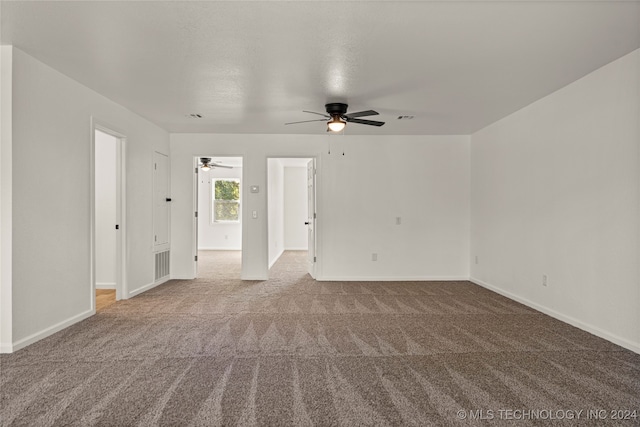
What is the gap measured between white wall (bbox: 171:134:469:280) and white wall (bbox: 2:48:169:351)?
7.31 ft

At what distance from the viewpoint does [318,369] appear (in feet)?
8.73

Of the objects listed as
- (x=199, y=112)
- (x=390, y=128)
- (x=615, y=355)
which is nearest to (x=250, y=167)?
(x=199, y=112)

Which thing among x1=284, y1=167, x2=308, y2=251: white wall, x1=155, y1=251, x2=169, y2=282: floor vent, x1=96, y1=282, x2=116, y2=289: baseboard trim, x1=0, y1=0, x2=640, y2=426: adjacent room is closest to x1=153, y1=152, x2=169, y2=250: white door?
x1=0, y1=0, x2=640, y2=426: adjacent room

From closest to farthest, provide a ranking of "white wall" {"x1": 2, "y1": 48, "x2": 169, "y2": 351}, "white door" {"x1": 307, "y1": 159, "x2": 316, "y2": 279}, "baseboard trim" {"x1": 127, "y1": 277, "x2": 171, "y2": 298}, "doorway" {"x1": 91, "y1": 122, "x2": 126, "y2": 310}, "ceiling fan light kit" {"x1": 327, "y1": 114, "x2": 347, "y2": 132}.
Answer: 1. "white wall" {"x1": 2, "y1": 48, "x2": 169, "y2": 351}
2. "ceiling fan light kit" {"x1": 327, "y1": 114, "x2": 347, "y2": 132}
3. "baseboard trim" {"x1": 127, "y1": 277, "x2": 171, "y2": 298}
4. "doorway" {"x1": 91, "y1": 122, "x2": 126, "y2": 310}
5. "white door" {"x1": 307, "y1": 159, "x2": 316, "y2": 279}

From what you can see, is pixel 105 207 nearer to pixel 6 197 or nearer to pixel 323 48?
pixel 6 197

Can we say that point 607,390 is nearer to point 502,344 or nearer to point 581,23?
point 502,344

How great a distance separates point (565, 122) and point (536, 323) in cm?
227

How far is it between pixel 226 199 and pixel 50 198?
306 inches

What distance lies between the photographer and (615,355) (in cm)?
291

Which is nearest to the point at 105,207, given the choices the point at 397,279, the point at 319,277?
the point at 319,277

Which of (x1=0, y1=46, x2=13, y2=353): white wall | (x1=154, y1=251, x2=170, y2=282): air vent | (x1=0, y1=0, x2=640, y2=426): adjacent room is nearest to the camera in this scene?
(x1=0, y1=0, x2=640, y2=426): adjacent room

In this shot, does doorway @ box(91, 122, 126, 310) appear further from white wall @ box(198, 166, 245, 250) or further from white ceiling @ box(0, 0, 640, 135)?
white wall @ box(198, 166, 245, 250)

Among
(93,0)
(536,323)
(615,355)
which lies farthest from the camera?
(536,323)

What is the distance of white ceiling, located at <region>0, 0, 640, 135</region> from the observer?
7.73 ft
